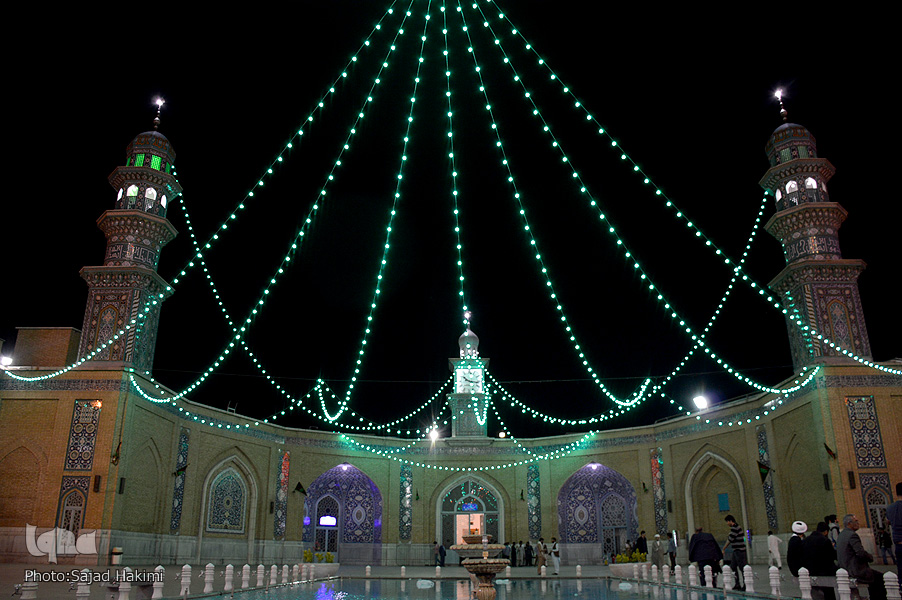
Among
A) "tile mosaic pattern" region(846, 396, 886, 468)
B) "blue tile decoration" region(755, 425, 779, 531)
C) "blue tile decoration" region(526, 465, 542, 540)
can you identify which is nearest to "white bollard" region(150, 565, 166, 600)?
"tile mosaic pattern" region(846, 396, 886, 468)

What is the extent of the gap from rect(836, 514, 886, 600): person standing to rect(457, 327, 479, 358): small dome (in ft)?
63.5

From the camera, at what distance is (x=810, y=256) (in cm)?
1828

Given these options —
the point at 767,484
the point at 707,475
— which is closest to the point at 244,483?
the point at 707,475

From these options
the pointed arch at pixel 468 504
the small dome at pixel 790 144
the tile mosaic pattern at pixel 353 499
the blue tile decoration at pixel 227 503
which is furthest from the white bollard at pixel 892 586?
the tile mosaic pattern at pixel 353 499

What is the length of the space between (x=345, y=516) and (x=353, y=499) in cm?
66

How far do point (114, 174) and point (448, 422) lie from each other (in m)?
15.2

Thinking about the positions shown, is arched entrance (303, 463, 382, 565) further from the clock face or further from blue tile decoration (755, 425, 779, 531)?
blue tile decoration (755, 425, 779, 531)

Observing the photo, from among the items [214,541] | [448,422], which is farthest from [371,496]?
[214,541]

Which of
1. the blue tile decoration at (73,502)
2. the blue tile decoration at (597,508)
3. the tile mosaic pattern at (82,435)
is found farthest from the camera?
the blue tile decoration at (597,508)

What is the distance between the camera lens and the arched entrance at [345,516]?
985 inches

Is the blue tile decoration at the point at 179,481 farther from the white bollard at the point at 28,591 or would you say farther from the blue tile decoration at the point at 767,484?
the blue tile decoration at the point at 767,484

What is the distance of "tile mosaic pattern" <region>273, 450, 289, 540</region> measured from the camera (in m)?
23.4

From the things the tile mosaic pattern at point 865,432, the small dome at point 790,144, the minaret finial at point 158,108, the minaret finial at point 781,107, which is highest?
the minaret finial at point 158,108

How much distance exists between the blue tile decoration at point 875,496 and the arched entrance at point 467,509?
12993 millimetres
